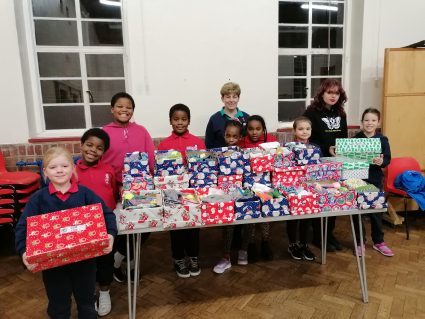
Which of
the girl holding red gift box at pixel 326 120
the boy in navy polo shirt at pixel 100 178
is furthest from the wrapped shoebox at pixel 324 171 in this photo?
the boy in navy polo shirt at pixel 100 178

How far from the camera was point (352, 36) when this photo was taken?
413 cm

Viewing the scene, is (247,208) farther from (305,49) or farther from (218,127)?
(305,49)

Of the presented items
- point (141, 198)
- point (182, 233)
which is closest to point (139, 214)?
point (141, 198)

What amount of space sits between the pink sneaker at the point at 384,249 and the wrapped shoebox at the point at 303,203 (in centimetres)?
133

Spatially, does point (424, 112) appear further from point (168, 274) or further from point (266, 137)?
point (168, 274)

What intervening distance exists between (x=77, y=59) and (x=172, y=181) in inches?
91.7

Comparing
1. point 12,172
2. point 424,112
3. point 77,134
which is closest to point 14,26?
point 77,134

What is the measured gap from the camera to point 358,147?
2.61m

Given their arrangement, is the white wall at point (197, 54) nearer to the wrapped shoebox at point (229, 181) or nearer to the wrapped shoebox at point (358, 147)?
the wrapped shoebox at point (358, 147)

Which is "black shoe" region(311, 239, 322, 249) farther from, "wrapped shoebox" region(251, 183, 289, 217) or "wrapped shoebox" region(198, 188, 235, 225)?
"wrapped shoebox" region(198, 188, 235, 225)

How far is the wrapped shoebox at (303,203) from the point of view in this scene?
2.10m

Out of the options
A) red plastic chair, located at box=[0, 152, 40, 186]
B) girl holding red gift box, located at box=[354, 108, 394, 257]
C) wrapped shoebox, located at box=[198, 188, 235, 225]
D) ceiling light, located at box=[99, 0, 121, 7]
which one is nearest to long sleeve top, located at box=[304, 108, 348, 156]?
girl holding red gift box, located at box=[354, 108, 394, 257]

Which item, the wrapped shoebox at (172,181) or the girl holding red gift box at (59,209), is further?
the wrapped shoebox at (172,181)

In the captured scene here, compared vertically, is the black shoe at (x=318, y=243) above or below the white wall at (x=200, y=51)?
below
